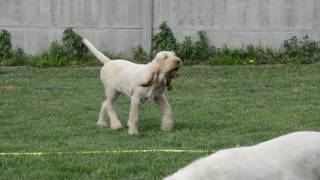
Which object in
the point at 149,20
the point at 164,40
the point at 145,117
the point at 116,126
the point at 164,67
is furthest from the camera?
the point at 149,20

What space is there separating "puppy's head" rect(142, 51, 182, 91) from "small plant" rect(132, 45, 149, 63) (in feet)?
23.8

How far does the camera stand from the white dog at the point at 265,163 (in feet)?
13.6

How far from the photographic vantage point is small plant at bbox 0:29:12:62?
16.5m

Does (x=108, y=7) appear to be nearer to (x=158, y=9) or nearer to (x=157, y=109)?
(x=158, y=9)

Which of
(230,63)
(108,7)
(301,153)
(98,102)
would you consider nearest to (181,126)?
(98,102)

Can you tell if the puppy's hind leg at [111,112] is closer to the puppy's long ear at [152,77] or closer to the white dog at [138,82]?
the white dog at [138,82]

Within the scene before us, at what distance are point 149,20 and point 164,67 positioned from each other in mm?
7771

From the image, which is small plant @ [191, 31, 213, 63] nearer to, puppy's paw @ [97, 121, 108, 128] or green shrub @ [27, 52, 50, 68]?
green shrub @ [27, 52, 50, 68]

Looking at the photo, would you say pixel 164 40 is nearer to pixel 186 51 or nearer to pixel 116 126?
pixel 186 51

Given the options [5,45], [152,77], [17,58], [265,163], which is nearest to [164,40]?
[17,58]

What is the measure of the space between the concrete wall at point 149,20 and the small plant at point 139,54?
0.41 ft

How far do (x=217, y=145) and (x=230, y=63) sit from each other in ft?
26.0

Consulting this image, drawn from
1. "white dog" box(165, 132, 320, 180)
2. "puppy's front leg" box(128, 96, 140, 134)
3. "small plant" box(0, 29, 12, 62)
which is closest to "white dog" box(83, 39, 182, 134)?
"puppy's front leg" box(128, 96, 140, 134)

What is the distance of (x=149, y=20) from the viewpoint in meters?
16.5
